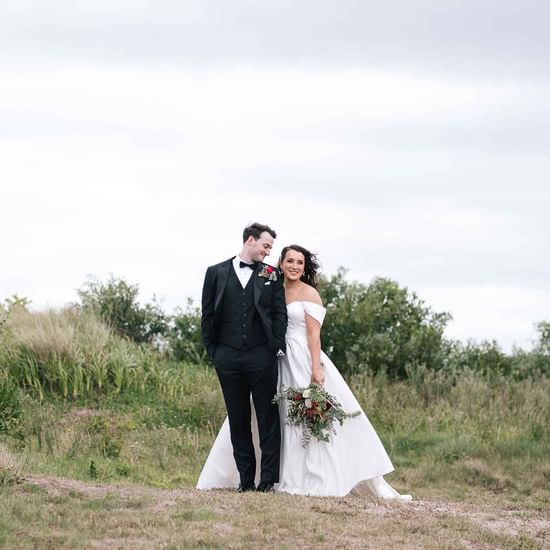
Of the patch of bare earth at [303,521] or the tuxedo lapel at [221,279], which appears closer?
the patch of bare earth at [303,521]

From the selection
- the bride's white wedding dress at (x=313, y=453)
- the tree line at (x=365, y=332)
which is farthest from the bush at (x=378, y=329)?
the bride's white wedding dress at (x=313, y=453)

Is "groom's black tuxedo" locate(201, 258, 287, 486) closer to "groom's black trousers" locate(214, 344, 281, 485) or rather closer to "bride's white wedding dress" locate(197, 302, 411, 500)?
"groom's black trousers" locate(214, 344, 281, 485)

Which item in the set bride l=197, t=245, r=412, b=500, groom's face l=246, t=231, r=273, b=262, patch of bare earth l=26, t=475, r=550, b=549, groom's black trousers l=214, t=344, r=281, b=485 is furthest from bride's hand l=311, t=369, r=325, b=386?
groom's face l=246, t=231, r=273, b=262

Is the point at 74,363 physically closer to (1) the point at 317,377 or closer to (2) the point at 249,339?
(1) the point at 317,377

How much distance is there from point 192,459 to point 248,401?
4791 mm

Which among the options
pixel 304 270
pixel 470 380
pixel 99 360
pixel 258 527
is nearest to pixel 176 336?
pixel 99 360

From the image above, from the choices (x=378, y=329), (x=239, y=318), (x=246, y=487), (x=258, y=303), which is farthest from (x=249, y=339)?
(x=378, y=329)

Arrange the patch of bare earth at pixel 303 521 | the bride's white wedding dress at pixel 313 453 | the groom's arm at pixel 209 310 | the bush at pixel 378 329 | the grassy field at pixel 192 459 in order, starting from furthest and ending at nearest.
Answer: the bush at pixel 378 329
the bride's white wedding dress at pixel 313 453
the groom's arm at pixel 209 310
the grassy field at pixel 192 459
the patch of bare earth at pixel 303 521

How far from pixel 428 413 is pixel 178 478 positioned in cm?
530

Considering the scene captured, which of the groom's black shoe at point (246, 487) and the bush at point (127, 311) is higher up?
the bush at point (127, 311)

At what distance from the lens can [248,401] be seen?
924 centimetres

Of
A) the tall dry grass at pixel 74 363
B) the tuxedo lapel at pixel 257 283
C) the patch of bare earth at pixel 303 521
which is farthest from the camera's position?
the tall dry grass at pixel 74 363

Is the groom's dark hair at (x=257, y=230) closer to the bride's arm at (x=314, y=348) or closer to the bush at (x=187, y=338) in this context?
the bride's arm at (x=314, y=348)

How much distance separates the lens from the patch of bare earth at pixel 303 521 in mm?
7273
